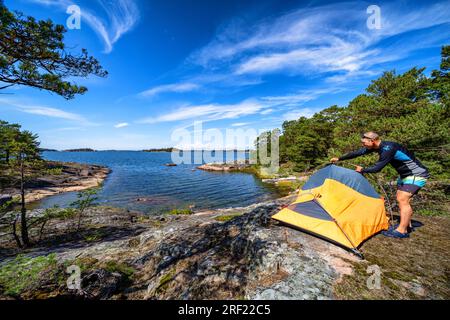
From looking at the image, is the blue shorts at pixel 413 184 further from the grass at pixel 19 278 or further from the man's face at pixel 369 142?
the grass at pixel 19 278

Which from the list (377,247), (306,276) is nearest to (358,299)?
(306,276)

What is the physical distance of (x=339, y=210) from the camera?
474 centimetres

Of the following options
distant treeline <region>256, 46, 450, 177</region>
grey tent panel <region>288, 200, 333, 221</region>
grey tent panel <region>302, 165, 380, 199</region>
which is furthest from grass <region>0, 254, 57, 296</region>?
distant treeline <region>256, 46, 450, 177</region>

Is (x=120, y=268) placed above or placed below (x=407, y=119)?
below

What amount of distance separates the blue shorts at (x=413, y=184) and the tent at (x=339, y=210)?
79cm

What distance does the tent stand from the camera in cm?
458

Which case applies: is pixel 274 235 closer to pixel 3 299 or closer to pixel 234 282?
pixel 234 282

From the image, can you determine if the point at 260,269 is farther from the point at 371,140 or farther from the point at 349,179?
the point at 371,140

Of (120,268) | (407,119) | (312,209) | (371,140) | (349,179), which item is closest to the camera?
(371,140)

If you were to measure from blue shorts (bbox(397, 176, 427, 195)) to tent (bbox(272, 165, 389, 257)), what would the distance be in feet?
2.60

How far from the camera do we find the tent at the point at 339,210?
15.0 feet

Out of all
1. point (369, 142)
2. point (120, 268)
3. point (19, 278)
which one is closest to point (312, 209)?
point (369, 142)

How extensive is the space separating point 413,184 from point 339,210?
2035 millimetres
